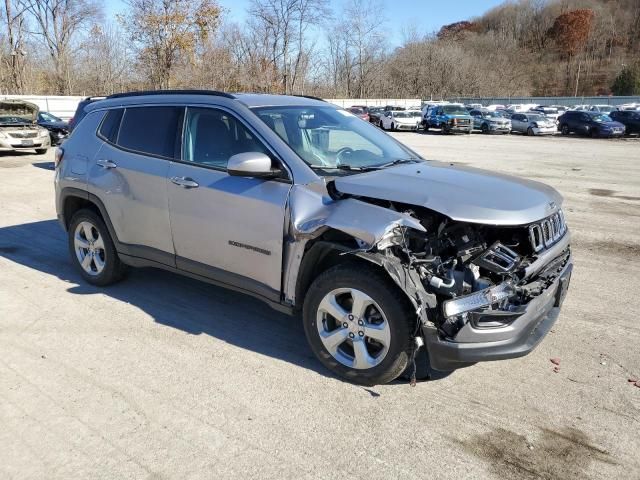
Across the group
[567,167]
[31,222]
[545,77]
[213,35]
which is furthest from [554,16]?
[31,222]

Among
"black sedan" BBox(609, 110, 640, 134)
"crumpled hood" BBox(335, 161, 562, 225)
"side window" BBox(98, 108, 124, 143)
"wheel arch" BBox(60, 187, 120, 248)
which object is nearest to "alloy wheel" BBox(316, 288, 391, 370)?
"crumpled hood" BBox(335, 161, 562, 225)

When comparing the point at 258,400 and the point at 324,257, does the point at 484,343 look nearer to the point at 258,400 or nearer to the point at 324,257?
the point at 324,257

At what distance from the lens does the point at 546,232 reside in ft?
12.0

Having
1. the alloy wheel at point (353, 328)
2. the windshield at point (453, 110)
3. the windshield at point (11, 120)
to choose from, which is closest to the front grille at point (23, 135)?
the windshield at point (11, 120)

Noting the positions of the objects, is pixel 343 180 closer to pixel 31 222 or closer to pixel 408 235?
pixel 408 235

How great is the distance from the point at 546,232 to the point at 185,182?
2702mm

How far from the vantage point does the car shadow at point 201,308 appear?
412 centimetres

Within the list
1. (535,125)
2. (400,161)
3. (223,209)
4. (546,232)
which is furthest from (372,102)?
(546,232)

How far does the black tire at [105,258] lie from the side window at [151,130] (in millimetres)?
819

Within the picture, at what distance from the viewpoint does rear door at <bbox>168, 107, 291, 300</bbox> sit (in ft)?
12.4

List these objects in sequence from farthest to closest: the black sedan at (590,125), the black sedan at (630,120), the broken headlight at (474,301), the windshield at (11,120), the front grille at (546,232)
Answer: the black sedan at (630,120), the black sedan at (590,125), the windshield at (11,120), the front grille at (546,232), the broken headlight at (474,301)

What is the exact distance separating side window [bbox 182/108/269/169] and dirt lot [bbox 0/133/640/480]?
54.3 inches

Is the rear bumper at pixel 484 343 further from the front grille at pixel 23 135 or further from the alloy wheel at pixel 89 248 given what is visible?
the front grille at pixel 23 135

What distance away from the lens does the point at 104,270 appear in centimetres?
518
